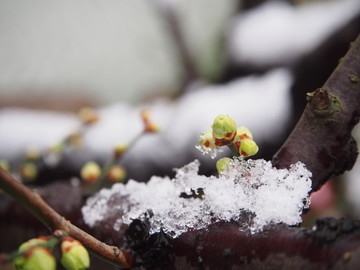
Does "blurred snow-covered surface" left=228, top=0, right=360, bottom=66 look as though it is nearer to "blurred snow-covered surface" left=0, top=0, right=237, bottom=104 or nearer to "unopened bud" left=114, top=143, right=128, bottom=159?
"blurred snow-covered surface" left=0, top=0, right=237, bottom=104

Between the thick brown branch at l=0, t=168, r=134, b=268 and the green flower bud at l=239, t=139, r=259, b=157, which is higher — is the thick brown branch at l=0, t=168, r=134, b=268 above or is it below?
below

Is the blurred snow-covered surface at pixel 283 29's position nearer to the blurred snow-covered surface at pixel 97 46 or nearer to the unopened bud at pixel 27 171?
the blurred snow-covered surface at pixel 97 46

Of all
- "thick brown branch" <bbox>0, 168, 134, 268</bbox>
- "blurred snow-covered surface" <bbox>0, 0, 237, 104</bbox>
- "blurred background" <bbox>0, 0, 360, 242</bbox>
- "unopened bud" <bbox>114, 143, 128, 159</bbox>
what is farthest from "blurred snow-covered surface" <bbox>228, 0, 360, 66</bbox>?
"thick brown branch" <bbox>0, 168, 134, 268</bbox>

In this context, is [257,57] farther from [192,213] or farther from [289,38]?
[192,213]

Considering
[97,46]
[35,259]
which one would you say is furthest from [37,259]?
[97,46]

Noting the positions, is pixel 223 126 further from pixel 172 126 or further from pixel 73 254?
pixel 172 126

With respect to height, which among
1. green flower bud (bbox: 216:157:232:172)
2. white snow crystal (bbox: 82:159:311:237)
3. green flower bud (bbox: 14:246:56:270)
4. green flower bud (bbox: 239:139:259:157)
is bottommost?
green flower bud (bbox: 14:246:56:270)

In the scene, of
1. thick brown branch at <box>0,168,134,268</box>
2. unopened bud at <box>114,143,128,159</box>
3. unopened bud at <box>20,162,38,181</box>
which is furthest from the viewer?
unopened bud at <box>20,162,38,181</box>

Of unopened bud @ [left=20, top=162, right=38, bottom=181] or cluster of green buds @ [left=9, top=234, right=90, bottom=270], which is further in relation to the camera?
unopened bud @ [left=20, top=162, right=38, bottom=181]
